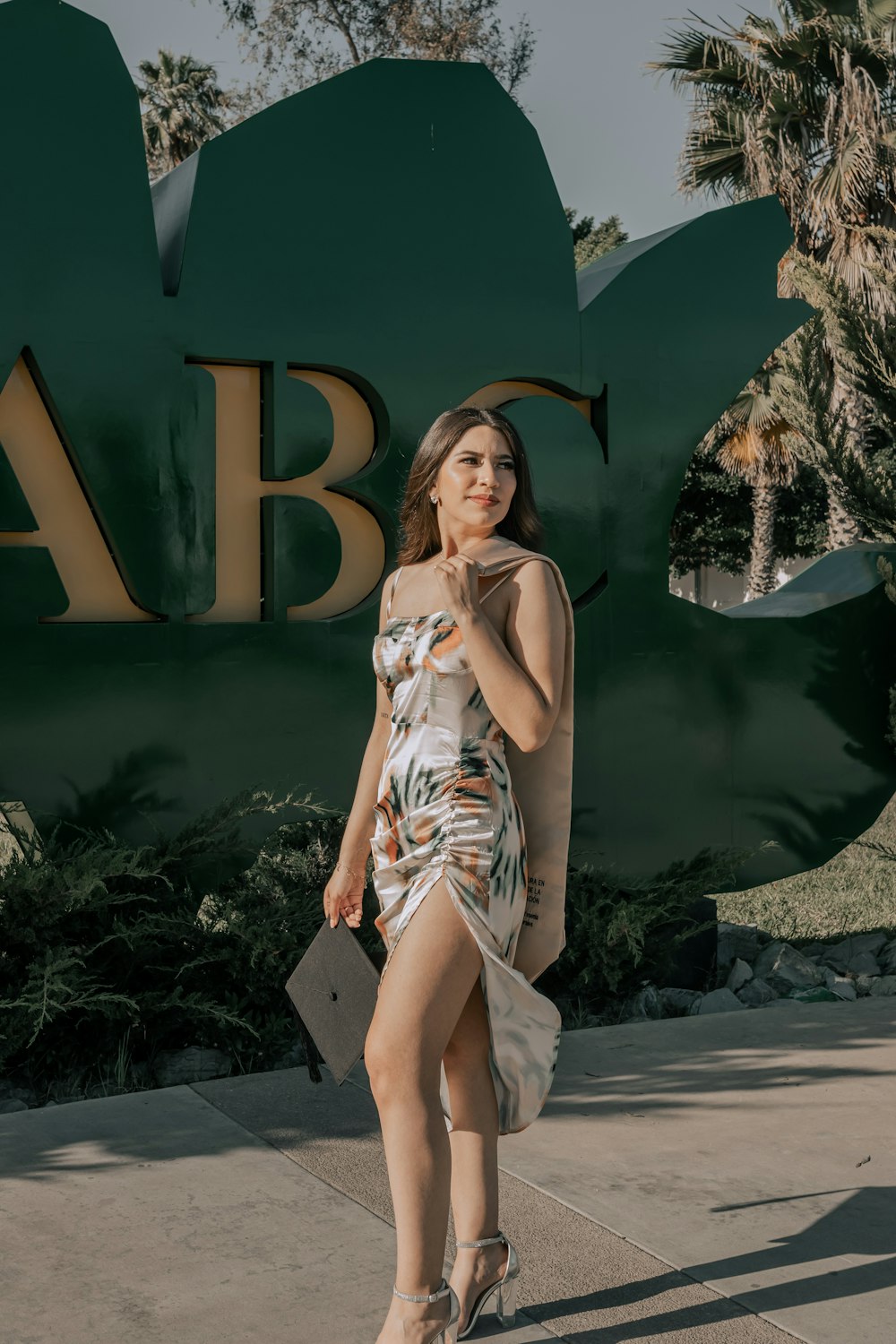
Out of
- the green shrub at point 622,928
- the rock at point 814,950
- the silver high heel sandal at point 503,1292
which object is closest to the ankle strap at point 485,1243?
the silver high heel sandal at point 503,1292

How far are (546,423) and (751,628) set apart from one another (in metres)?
1.38

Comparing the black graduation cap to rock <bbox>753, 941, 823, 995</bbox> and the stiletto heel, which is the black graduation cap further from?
rock <bbox>753, 941, 823, 995</bbox>

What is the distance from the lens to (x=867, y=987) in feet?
19.9

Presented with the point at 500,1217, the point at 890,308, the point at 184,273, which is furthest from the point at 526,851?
the point at 890,308

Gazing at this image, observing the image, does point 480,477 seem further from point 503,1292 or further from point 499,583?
point 503,1292

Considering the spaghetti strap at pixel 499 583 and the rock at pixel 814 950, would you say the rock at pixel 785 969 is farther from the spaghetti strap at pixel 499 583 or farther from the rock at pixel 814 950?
the spaghetti strap at pixel 499 583

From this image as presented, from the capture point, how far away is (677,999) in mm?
5734

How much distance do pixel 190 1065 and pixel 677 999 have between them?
2.04 metres

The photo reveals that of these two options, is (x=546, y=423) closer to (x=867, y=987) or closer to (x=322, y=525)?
(x=322, y=525)

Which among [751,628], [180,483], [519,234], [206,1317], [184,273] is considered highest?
[519,234]

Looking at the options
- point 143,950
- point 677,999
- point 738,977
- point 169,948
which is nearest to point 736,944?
point 738,977

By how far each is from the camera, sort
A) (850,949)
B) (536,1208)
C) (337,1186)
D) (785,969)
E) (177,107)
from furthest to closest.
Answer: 1. (177,107)
2. (850,949)
3. (785,969)
4. (337,1186)
5. (536,1208)

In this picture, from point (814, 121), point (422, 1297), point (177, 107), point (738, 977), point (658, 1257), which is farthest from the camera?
point (177, 107)

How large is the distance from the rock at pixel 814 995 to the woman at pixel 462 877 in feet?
10.4
